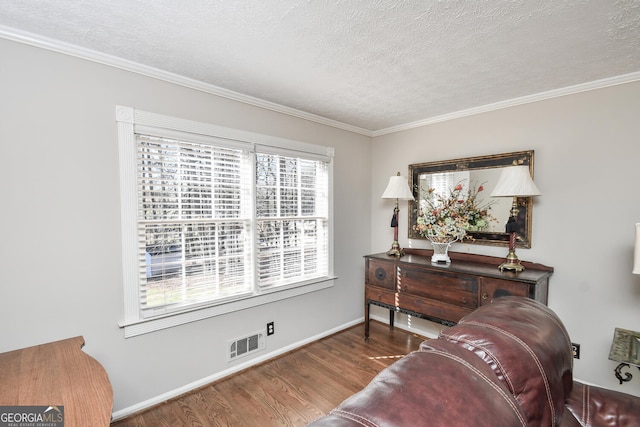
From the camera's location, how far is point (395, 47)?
1.79m

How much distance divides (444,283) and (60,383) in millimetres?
2590

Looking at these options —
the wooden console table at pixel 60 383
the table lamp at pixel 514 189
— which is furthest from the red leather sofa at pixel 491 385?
the table lamp at pixel 514 189

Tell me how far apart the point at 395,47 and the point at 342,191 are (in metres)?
1.85

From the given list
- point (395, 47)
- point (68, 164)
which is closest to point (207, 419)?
point (68, 164)

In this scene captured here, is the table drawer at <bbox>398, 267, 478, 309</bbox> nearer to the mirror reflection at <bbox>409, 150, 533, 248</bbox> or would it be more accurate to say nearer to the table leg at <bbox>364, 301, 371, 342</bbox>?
the table leg at <bbox>364, 301, 371, 342</bbox>

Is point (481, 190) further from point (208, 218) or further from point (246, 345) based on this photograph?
point (246, 345)

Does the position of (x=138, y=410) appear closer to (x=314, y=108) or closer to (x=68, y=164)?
(x=68, y=164)

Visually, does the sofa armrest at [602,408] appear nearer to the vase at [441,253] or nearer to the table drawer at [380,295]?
the vase at [441,253]

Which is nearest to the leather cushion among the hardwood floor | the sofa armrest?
the sofa armrest

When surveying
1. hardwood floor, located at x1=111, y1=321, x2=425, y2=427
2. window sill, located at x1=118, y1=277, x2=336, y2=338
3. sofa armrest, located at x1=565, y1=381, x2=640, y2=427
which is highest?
sofa armrest, located at x1=565, y1=381, x2=640, y2=427

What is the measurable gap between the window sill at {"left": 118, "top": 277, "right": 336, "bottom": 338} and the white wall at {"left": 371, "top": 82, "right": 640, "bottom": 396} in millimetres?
1991

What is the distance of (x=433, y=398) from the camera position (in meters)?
0.66

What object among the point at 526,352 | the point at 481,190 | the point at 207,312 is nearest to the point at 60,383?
the point at 207,312

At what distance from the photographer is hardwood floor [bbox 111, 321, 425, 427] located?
2064 millimetres
